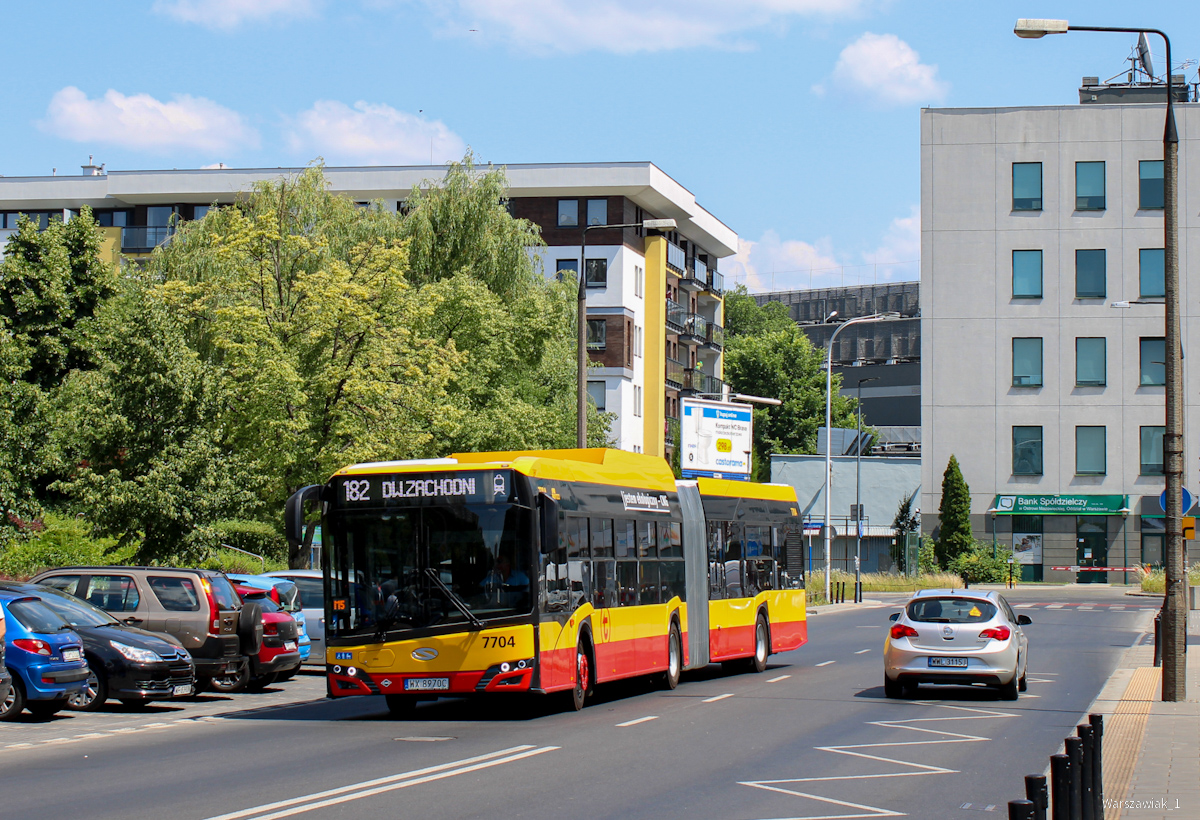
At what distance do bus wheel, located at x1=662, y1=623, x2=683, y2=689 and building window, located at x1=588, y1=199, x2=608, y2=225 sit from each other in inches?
2107

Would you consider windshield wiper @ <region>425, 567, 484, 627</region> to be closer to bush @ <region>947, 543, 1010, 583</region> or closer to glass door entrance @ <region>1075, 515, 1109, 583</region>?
bush @ <region>947, 543, 1010, 583</region>

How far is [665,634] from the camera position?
21.9 metres

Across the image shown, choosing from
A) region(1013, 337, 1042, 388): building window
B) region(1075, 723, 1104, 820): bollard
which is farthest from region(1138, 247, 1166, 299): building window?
region(1075, 723, 1104, 820): bollard

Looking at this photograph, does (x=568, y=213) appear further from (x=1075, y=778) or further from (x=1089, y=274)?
(x=1075, y=778)

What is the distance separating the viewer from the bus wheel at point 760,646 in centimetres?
2620

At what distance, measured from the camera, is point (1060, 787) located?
6.66 metres

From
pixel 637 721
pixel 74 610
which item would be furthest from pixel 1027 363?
pixel 74 610

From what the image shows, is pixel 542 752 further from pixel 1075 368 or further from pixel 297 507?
pixel 1075 368

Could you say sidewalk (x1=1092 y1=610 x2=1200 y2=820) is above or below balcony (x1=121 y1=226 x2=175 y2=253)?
below

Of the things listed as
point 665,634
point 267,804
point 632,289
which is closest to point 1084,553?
point 632,289

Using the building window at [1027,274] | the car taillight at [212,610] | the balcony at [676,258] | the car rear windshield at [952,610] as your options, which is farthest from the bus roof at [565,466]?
the balcony at [676,258]

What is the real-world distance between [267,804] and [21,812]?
173 centimetres

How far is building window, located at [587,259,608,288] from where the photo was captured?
74.1 meters

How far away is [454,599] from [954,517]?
5401 centimetres
